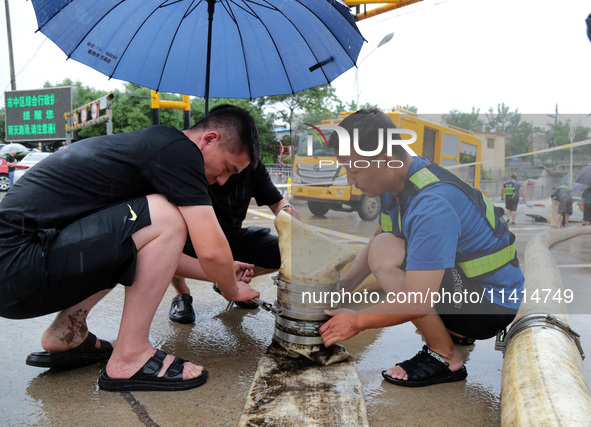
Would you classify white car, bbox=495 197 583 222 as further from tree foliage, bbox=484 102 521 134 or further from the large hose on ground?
tree foliage, bbox=484 102 521 134

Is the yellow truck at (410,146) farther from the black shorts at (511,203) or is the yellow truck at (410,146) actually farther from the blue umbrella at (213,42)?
the blue umbrella at (213,42)

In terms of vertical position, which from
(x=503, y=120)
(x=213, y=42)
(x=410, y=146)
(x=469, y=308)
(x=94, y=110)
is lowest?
(x=469, y=308)

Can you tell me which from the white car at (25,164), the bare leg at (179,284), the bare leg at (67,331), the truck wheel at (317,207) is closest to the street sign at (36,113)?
the white car at (25,164)

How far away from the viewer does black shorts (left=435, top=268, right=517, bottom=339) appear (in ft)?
6.21

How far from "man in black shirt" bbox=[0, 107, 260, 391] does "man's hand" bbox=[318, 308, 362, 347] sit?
1.49 ft

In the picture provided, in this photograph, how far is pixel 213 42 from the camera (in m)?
2.79

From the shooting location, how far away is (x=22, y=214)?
5.28 ft

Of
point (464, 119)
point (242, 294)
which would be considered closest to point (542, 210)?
point (464, 119)

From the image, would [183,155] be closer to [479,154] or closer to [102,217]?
[102,217]

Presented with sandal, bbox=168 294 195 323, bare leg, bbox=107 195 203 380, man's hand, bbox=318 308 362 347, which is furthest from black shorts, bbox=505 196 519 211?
sandal, bbox=168 294 195 323

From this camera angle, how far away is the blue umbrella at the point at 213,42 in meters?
2.43

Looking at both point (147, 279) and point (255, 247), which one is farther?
point (255, 247)

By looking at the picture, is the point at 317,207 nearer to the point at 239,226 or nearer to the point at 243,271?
the point at 243,271

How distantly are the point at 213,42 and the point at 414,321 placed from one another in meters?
2.04
